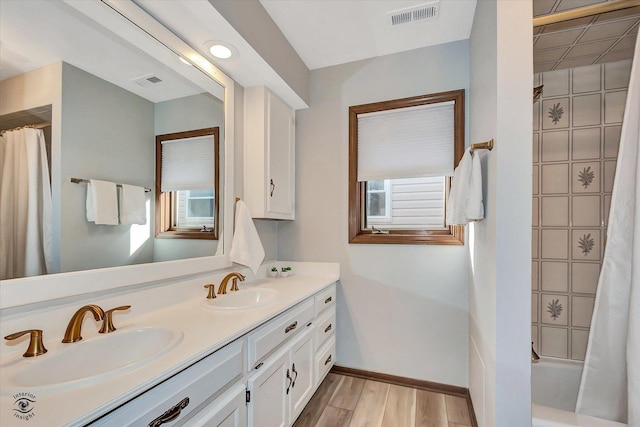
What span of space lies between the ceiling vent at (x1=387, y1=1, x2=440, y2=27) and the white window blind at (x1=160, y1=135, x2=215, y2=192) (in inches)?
53.8

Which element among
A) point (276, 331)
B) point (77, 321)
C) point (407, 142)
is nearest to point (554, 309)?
point (407, 142)

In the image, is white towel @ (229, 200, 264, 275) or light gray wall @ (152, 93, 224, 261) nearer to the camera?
light gray wall @ (152, 93, 224, 261)

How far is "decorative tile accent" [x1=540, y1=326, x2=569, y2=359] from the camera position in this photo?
187 centimetres

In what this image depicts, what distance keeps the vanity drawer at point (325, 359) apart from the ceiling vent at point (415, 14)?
2.21 m

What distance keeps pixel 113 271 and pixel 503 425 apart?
1.70 meters

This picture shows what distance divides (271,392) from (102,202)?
1112mm

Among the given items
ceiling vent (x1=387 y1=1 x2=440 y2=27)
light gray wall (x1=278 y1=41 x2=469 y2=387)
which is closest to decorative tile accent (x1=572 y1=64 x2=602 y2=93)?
light gray wall (x1=278 y1=41 x2=469 y2=387)

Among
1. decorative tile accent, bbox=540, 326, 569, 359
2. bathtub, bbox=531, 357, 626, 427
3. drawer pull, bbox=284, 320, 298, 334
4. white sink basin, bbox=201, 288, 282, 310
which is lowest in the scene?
bathtub, bbox=531, 357, 626, 427

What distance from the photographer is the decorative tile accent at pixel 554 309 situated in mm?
1878

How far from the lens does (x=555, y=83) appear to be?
1878 millimetres

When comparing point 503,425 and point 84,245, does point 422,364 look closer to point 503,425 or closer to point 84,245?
point 503,425

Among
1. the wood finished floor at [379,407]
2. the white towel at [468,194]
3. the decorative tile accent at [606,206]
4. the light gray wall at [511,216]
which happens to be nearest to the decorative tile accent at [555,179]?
the decorative tile accent at [606,206]

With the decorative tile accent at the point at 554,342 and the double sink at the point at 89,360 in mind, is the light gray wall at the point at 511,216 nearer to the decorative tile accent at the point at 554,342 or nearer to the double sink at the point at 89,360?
the decorative tile accent at the point at 554,342

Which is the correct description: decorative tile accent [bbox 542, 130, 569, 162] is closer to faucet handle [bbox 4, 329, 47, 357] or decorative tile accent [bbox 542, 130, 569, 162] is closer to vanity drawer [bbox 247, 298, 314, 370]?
vanity drawer [bbox 247, 298, 314, 370]
